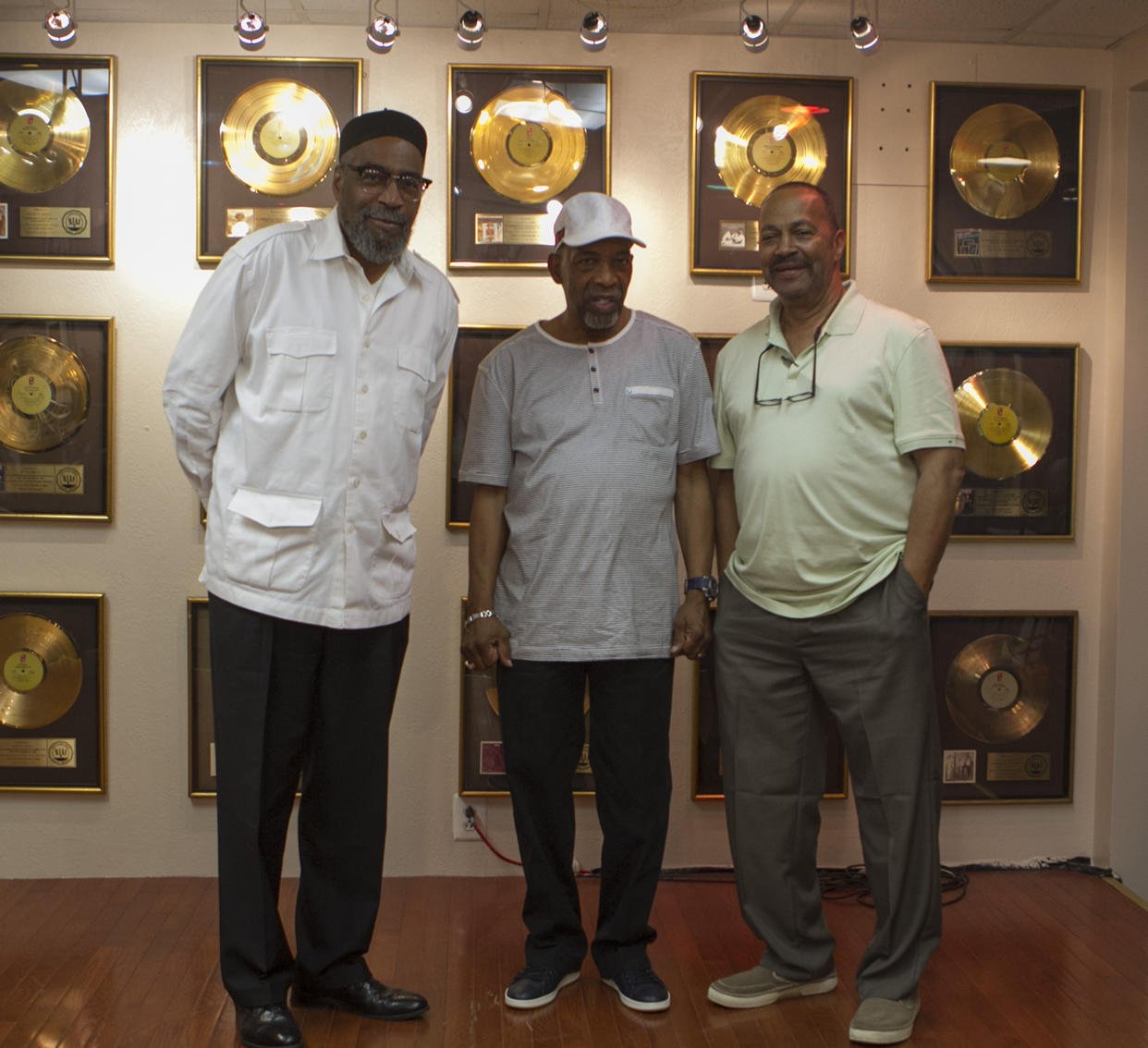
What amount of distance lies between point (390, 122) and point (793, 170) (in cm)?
145

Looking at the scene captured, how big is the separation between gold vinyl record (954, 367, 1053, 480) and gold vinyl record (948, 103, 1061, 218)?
49 centimetres

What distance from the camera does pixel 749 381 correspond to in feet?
9.03

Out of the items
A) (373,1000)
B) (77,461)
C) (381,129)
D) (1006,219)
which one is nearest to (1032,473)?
(1006,219)

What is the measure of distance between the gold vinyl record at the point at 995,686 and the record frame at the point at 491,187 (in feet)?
5.68

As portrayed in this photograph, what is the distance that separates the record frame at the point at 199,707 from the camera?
351 cm

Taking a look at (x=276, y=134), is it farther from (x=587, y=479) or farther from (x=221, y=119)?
(x=587, y=479)

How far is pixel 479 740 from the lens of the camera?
11.8 ft

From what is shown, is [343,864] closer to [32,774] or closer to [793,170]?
[32,774]

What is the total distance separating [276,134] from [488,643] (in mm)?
1654

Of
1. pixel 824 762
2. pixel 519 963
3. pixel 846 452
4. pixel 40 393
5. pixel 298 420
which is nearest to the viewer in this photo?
pixel 298 420

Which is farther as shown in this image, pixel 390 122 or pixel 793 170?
pixel 793 170

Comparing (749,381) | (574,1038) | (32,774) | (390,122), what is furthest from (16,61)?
(574,1038)

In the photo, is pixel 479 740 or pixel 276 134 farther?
pixel 479 740

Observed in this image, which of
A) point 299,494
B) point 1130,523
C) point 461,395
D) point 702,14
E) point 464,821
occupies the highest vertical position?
point 702,14
